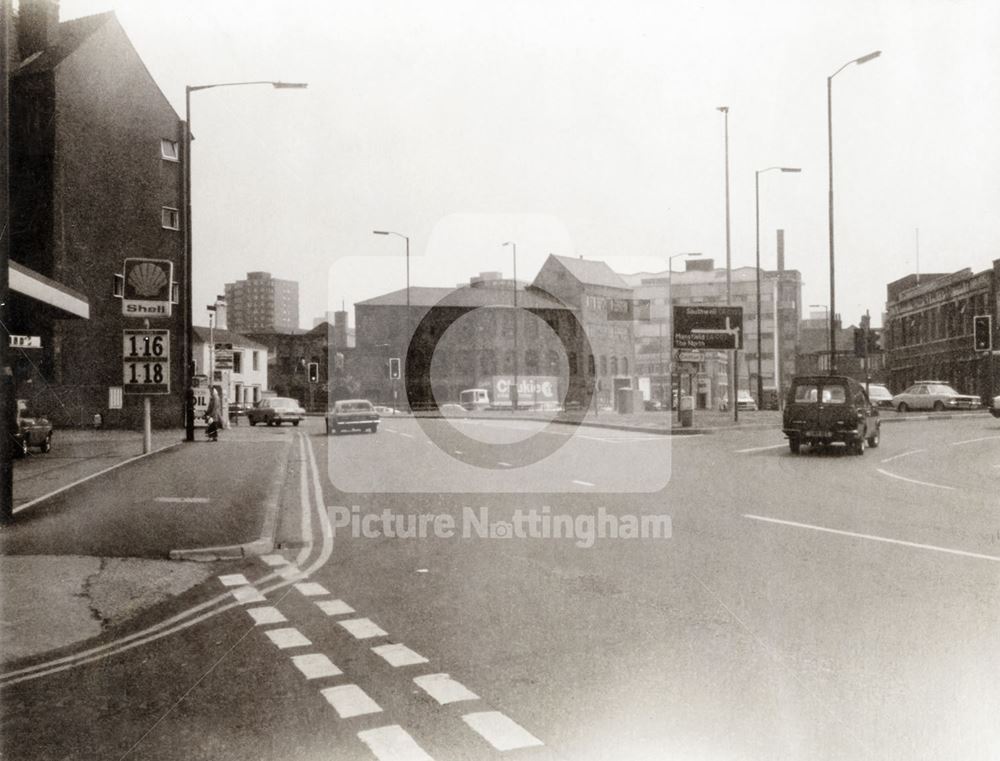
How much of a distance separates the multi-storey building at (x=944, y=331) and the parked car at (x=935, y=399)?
81.8 inches

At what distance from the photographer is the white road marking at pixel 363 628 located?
5.67 meters

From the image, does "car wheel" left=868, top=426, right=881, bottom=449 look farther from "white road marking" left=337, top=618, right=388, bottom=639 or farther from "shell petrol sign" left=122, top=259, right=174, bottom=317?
"white road marking" left=337, top=618, right=388, bottom=639

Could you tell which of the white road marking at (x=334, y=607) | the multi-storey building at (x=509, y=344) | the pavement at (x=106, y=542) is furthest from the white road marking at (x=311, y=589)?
the multi-storey building at (x=509, y=344)

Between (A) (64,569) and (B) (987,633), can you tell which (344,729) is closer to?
(B) (987,633)

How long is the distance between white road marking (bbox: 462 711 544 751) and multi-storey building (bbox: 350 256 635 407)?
2175 inches

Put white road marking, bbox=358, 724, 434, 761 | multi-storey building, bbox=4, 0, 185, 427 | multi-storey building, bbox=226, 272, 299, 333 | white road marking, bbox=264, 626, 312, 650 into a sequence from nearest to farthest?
white road marking, bbox=358, 724, 434, 761
white road marking, bbox=264, 626, 312, 650
multi-storey building, bbox=226, 272, 299, 333
multi-storey building, bbox=4, 0, 185, 427

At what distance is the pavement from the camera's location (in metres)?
6.41

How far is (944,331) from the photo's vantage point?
58.4m

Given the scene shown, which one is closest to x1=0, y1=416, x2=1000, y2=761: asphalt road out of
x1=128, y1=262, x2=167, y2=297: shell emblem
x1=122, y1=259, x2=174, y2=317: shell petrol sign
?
x1=122, y1=259, x2=174, y2=317: shell petrol sign

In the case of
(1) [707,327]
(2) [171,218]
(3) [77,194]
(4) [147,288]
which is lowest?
(4) [147,288]

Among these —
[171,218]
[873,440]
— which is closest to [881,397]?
[873,440]

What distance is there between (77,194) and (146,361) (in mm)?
10285

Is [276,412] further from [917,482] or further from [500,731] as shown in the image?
[500,731]

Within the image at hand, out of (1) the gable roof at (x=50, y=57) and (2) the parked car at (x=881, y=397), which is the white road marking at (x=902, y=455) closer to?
(1) the gable roof at (x=50, y=57)
